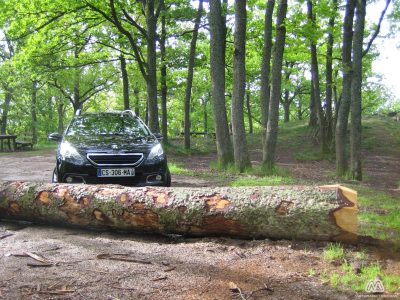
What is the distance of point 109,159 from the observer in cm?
686

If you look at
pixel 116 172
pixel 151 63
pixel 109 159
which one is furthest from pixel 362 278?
pixel 151 63

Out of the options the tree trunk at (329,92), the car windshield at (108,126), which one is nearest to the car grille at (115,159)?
the car windshield at (108,126)

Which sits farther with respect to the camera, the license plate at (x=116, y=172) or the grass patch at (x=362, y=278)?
the license plate at (x=116, y=172)

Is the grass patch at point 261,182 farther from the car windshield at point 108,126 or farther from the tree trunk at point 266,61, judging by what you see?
the tree trunk at point 266,61

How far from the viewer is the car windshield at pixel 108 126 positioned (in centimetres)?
784

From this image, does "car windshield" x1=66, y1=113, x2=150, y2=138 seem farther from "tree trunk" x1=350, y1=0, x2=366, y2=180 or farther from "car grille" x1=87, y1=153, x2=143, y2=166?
"tree trunk" x1=350, y1=0, x2=366, y2=180

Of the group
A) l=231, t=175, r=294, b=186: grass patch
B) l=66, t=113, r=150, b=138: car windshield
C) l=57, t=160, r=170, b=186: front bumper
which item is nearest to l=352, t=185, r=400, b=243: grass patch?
l=231, t=175, r=294, b=186: grass patch

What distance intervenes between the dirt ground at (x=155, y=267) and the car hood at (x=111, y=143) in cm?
215

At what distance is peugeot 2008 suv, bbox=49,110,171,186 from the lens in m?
6.74

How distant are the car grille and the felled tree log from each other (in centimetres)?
128

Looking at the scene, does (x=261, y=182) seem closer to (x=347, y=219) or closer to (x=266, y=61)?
(x=347, y=219)

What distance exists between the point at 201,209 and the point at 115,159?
272 centimetres

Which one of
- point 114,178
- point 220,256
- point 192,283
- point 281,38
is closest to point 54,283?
point 192,283

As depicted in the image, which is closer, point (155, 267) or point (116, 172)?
point (155, 267)
